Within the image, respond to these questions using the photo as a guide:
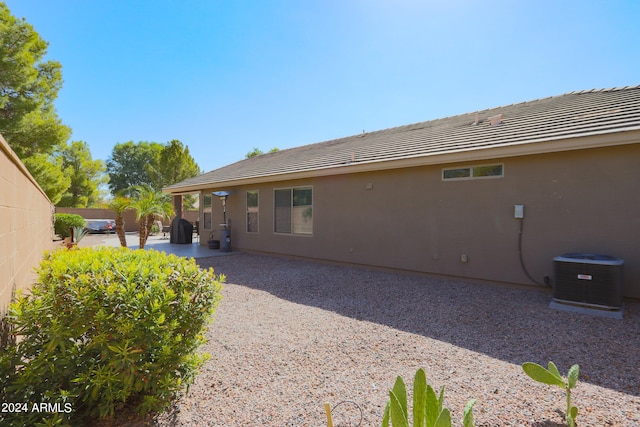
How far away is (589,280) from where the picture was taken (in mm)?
4930

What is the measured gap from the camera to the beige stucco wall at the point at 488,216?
5.29 metres

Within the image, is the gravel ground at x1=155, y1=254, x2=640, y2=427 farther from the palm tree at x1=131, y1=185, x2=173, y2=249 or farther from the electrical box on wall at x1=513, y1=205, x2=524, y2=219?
the palm tree at x1=131, y1=185, x2=173, y2=249

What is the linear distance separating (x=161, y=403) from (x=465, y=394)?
7.52 feet

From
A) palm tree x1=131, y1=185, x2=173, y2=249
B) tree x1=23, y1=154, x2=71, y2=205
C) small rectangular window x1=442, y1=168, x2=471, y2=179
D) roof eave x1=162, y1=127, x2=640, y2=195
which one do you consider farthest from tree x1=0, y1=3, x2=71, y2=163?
small rectangular window x1=442, y1=168, x2=471, y2=179

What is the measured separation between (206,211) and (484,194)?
1144 cm

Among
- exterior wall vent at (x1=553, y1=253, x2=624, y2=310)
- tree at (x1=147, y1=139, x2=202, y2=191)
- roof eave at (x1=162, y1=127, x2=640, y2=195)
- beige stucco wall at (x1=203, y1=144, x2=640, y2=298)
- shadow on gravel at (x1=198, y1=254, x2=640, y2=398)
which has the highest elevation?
tree at (x1=147, y1=139, x2=202, y2=191)

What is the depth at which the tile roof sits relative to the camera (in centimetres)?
587

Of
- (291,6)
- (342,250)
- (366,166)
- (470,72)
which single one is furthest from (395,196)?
(291,6)

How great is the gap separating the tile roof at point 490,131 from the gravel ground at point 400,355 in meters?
2.84

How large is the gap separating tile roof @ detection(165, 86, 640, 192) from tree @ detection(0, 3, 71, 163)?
34.0 ft

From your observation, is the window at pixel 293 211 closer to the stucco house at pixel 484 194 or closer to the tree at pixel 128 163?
the stucco house at pixel 484 194

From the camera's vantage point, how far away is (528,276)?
239 inches

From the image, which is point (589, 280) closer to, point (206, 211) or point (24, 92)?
point (206, 211)

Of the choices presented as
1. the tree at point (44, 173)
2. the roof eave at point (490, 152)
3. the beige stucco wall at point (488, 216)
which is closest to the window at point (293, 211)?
the beige stucco wall at point (488, 216)
